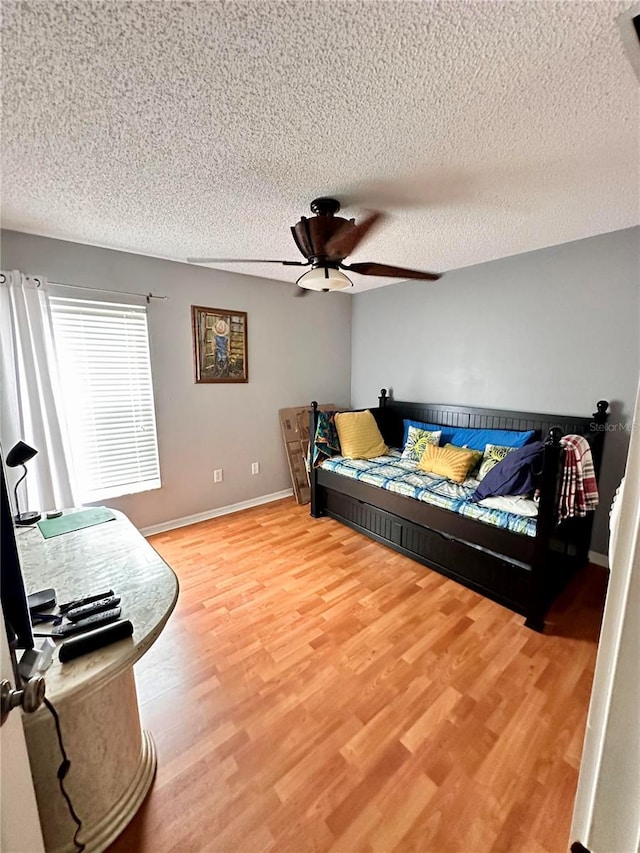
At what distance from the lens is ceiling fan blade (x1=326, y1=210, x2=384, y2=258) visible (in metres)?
1.75

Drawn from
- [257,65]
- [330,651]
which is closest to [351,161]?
[257,65]

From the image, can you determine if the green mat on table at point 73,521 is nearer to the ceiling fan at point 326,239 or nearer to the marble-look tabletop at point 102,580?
the marble-look tabletop at point 102,580

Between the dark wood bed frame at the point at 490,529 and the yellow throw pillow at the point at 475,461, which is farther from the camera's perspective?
the yellow throw pillow at the point at 475,461

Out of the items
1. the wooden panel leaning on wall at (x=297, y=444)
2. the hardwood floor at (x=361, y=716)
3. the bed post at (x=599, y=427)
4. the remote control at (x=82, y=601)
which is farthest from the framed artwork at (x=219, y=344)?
the bed post at (x=599, y=427)

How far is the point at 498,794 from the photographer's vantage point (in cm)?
115

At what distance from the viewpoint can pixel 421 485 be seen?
98.4 inches

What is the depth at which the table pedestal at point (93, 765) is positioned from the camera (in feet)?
2.93

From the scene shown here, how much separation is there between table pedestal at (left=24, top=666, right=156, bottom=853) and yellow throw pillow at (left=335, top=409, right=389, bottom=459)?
2373 millimetres

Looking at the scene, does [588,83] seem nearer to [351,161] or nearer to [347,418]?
[351,161]

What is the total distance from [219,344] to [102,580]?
93.6 inches

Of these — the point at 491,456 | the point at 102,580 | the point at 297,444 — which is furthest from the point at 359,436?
the point at 102,580

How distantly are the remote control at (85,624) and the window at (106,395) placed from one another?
1905 mm

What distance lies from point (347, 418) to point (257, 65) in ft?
8.43

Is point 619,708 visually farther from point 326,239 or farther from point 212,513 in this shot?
point 212,513
